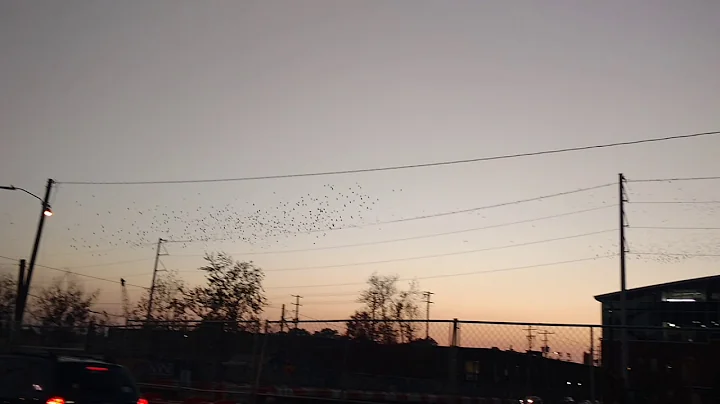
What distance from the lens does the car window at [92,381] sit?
10.8m

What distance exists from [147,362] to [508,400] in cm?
1286

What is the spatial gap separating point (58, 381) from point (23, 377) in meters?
0.64

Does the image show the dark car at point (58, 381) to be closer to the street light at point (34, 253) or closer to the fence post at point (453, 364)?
the fence post at point (453, 364)

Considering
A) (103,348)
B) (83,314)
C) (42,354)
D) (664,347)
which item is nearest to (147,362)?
(103,348)

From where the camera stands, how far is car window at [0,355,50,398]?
10.7 m

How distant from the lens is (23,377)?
35.8ft

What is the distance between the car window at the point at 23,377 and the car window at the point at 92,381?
262mm

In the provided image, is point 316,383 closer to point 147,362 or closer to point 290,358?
point 290,358

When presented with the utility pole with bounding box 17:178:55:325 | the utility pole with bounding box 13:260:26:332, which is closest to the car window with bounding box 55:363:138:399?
the utility pole with bounding box 13:260:26:332

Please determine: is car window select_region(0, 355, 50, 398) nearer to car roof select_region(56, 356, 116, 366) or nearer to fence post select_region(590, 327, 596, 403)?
car roof select_region(56, 356, 116, 366)

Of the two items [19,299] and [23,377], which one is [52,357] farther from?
[19,299]

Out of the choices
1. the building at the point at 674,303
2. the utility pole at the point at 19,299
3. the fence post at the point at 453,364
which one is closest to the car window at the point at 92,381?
the fence post at the point at 453,364

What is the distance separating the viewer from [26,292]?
1348 inches

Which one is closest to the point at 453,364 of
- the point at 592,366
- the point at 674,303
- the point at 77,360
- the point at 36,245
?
the point at 592,366
